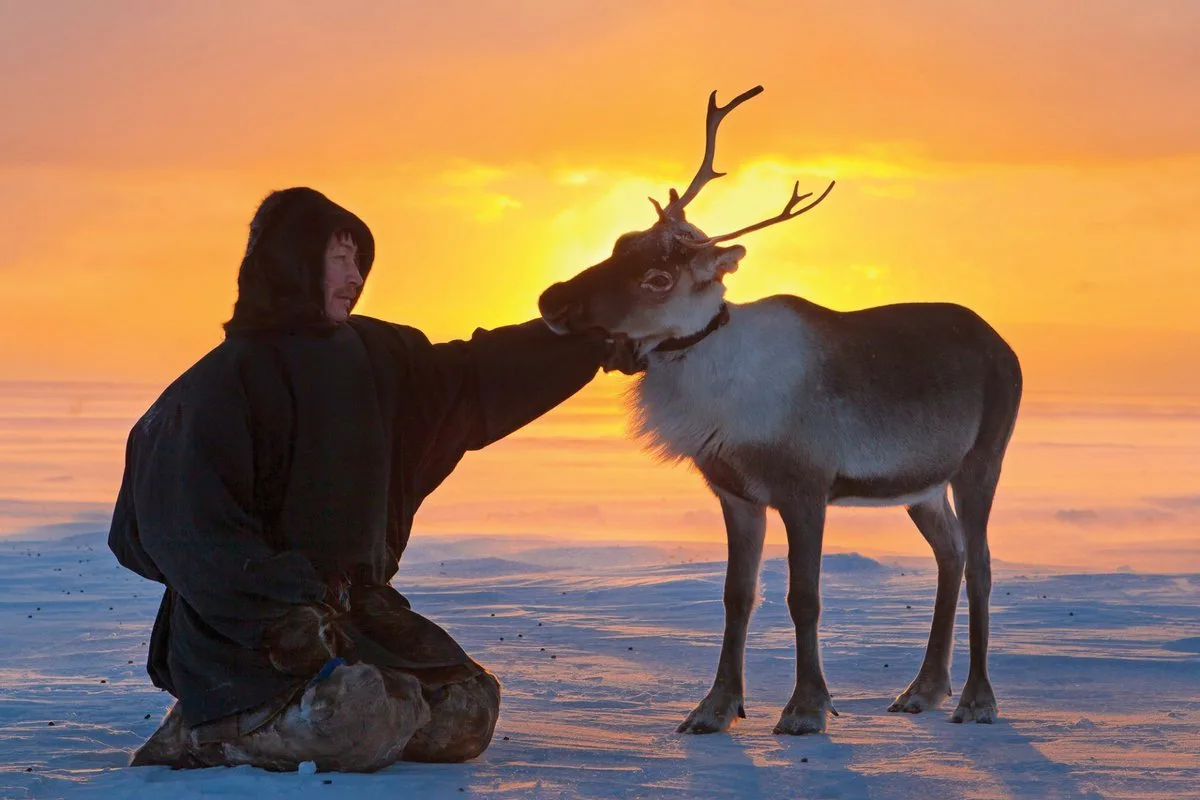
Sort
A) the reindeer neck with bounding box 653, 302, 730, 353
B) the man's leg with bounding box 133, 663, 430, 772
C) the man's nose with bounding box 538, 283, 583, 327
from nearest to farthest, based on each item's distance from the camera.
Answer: the man's leg with bounding box 133, 663, 430, 772, the man's nose with bounding box 538, 283, 583, 327, the reindeer neck with bounding box 653, 302, 730, 353

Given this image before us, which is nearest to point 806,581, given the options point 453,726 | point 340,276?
point 453,726

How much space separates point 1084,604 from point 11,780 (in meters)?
9.03

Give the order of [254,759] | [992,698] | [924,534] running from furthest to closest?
[924,534], [992,698], [254,759]

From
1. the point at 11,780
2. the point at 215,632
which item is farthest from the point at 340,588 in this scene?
the point at 11,780

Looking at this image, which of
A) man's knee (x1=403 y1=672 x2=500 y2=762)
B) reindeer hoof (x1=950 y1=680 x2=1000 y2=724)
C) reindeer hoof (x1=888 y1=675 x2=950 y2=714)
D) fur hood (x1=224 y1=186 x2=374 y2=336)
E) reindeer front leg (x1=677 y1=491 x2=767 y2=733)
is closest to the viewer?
fur hood (x1=224 y1=186 x2=374 y2=336)

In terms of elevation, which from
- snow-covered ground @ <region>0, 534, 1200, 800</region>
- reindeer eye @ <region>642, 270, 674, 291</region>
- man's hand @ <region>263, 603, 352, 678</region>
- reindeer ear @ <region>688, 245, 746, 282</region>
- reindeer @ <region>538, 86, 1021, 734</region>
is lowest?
snow-covered ground @ <region>0, 534, 1200, 800</region>

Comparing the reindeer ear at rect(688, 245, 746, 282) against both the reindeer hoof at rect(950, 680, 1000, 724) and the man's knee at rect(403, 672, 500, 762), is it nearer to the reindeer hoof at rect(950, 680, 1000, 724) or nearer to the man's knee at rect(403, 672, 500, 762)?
the man's knee at rect(403, 672, 500, 762)

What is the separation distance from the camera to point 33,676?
8.94m

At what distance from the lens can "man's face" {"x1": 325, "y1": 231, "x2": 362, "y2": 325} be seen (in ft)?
19.9

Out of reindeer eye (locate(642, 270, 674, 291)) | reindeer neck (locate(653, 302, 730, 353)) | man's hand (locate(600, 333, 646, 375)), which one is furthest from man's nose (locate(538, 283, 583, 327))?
reindeer neck (locate(653, 302, 730, 353))

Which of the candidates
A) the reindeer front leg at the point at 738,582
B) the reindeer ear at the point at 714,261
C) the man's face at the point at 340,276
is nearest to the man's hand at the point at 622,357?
the reindeer ear at the point at 714,261

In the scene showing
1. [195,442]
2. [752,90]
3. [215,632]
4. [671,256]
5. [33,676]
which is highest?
[752,90]

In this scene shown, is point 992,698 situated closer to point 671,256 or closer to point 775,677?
point 775,677

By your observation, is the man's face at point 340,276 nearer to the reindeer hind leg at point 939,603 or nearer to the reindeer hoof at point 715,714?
the reindeer hoof at point 715,714
